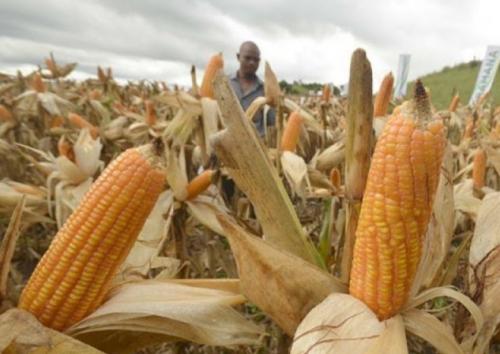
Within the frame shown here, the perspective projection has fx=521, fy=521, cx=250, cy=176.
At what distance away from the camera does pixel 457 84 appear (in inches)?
1548

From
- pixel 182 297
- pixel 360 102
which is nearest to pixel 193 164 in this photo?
pixel 182 297

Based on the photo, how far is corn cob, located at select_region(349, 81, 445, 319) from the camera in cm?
121

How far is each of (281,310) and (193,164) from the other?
3.59 m

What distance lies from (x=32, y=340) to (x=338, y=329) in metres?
0.77

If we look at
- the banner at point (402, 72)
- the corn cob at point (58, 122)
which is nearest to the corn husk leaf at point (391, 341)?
the corn cob at point (58, 122)

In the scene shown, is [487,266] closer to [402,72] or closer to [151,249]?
[151,249]

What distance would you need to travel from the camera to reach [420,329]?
4.56 ft

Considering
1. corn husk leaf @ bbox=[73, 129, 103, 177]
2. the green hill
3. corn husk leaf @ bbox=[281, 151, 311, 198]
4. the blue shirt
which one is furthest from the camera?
the green hill

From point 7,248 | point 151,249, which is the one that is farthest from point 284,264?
point 151,249

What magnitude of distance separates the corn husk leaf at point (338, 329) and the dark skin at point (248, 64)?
552 centimetres

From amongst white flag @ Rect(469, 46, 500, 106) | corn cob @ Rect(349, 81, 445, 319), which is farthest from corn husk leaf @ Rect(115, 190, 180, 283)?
white flag @ Rect(469, 46, 500, 106)

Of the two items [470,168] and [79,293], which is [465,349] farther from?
[470,168]

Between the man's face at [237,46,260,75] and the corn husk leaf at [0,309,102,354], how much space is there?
563 centimetres

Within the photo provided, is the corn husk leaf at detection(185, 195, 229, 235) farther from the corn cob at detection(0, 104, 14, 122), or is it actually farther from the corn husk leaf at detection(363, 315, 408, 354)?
the corn cob at detection(0, 104, 14, 122)
